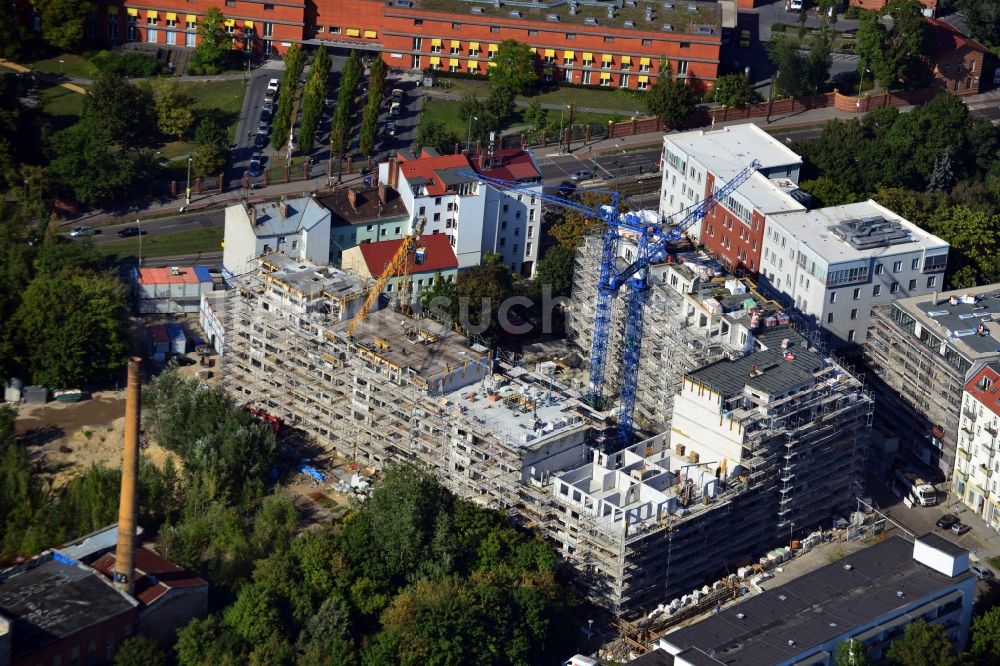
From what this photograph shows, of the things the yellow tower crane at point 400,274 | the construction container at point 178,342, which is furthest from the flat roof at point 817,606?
the construction container at point 178,342

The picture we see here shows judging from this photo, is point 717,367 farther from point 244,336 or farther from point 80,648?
point 80,648

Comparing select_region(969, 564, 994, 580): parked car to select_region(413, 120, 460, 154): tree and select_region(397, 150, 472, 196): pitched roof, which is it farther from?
select_region(413, 120, 460, 154): tree

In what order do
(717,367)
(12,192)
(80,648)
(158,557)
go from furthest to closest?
(12,192) < (717,367) < (158,557) < (80,648)

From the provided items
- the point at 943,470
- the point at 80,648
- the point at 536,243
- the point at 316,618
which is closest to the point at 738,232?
the point at 536,243

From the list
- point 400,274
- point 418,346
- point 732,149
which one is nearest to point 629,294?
point 418,346

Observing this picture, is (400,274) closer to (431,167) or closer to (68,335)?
(431,167)
